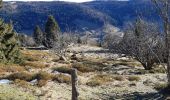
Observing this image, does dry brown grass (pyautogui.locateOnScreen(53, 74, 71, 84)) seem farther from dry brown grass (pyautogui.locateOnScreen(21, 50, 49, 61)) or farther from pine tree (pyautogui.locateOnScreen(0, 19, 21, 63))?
dry brown grass (pyautogui.locateOnScreen(21, 50, 49, 61))

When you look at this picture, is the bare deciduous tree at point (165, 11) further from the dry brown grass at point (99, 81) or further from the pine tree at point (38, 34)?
the pine tree at point (38, 34)

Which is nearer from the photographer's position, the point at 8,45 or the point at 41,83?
the point at 41,83

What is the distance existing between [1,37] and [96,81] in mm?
15169

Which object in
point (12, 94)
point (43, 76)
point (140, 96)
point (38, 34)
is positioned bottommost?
point (38, 34)

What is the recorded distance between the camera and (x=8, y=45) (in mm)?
44562

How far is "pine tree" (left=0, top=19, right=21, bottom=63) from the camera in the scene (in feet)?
141

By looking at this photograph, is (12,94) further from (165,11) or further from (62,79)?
(165,11)

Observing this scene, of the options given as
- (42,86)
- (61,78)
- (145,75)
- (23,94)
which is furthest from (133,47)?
(23,94)

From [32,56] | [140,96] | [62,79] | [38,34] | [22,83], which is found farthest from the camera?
[38,34]

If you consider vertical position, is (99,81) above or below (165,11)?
below

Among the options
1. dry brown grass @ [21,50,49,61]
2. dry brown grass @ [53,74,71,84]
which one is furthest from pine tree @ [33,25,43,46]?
dry brown grass @ [53,74,71,84]

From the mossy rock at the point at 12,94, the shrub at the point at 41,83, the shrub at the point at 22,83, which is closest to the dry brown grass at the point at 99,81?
the shrub at the point at 41,83

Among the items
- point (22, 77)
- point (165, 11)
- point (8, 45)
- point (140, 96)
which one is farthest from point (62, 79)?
point (8, 45)

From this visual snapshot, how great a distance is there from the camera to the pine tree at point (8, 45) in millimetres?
42938
